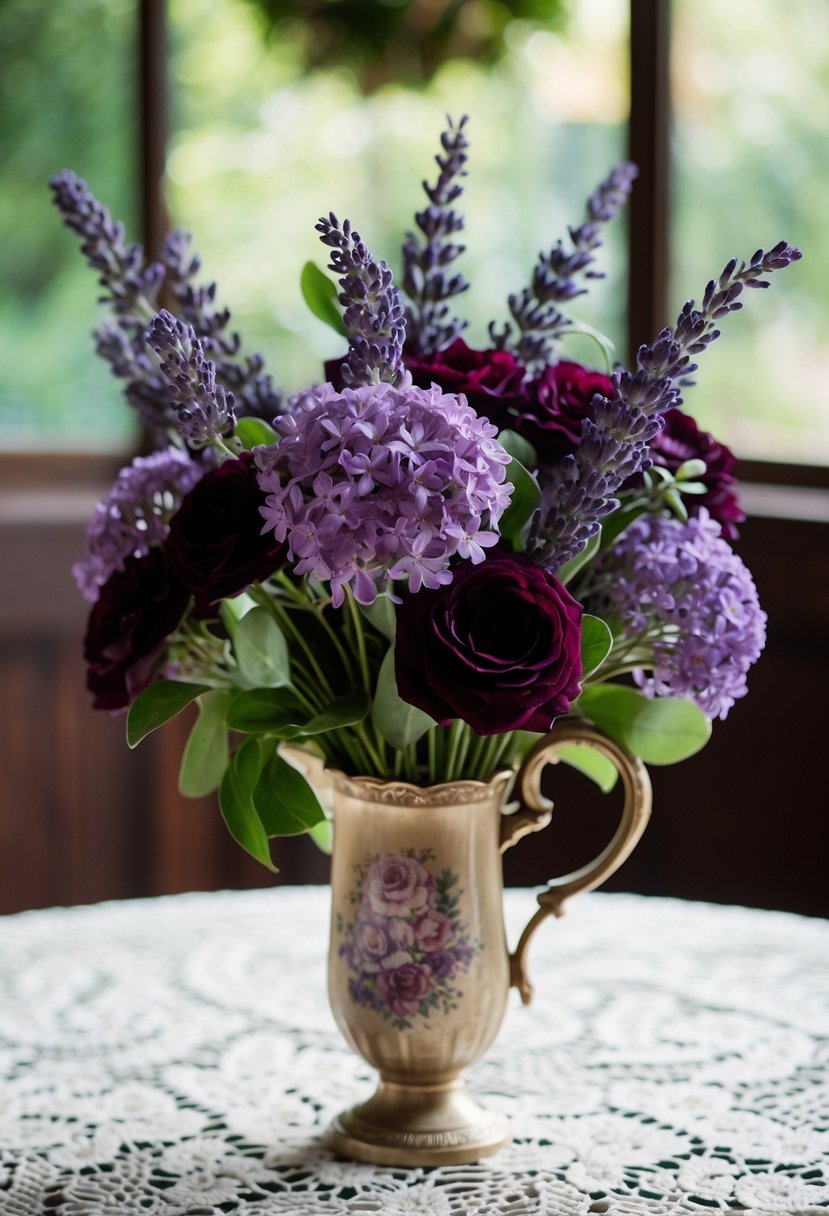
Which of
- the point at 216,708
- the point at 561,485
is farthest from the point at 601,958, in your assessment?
the point at 561,485

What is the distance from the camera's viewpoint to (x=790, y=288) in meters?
2.24

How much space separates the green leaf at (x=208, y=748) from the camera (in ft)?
3.31

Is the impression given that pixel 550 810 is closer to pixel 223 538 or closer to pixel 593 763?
pixel 593 763

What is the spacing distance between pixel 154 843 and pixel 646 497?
1.73 m

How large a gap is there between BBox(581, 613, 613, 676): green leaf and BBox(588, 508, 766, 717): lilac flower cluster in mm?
60

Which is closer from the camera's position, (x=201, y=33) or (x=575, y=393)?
(x=575, y=393)

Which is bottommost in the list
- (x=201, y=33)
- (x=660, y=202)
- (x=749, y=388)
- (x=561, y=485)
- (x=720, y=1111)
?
(x=720, y=1111)

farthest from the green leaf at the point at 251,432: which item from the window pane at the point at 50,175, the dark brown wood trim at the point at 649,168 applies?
the window pane at the point at 50,175

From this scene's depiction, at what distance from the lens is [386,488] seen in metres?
0.79

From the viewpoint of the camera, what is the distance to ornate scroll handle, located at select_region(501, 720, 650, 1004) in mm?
977

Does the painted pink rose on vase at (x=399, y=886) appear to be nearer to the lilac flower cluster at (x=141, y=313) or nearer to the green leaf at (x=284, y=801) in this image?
the green leaf at (x=284, y=801)

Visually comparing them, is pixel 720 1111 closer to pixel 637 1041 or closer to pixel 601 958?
pixel 637 1041

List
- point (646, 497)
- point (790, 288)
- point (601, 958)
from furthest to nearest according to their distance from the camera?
point (790, 288) → point (601, 958) → point (646, 497)

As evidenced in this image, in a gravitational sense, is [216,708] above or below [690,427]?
below
